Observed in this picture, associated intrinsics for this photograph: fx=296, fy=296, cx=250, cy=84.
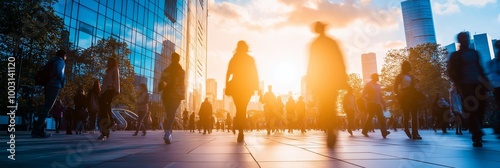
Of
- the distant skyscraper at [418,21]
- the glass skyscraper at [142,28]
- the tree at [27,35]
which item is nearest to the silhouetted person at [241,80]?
the tree at [27,35]

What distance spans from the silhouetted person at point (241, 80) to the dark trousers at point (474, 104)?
390 centimetres

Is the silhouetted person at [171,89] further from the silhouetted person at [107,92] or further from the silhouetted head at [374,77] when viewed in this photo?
the silhouetted head at [374,77]

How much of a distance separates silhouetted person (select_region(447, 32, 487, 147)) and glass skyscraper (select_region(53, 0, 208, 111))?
32.4 metres

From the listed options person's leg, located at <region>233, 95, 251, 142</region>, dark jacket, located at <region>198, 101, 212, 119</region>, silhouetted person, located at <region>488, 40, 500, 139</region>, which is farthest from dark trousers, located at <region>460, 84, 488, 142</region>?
dark jacket, located at <region>198, 101, 212, 119</region>

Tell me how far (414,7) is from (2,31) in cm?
17292

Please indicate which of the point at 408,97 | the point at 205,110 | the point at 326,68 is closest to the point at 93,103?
the point at 205,110

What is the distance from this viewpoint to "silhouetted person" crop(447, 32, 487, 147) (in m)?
4.83

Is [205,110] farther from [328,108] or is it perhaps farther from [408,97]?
[328,108]

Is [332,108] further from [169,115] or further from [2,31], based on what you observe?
[2,31]

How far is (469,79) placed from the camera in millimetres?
4988

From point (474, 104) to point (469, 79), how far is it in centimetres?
43

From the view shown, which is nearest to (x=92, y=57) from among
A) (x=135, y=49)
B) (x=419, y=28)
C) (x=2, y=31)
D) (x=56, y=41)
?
(x=56, y=41)

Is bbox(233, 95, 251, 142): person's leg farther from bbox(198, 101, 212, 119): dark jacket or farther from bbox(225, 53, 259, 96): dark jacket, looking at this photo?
bbox(198, 101, 212, 119): dark jacket

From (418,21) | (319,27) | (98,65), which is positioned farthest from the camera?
(418,21)
